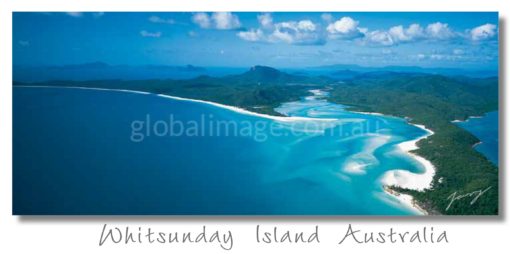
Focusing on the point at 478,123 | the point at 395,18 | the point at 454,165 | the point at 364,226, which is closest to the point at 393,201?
the point at 364,226

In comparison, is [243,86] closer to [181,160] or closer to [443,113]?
[181,160]

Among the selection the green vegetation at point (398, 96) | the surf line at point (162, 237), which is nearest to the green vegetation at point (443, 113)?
the green vegetation at point (398, 96)

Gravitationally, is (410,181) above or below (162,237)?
above

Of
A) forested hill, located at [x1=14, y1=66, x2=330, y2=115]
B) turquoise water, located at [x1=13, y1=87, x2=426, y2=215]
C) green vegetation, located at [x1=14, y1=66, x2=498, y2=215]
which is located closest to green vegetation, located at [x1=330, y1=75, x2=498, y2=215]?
green vegetation, located at [x1=14, y1=66, x2=498, y2=215]

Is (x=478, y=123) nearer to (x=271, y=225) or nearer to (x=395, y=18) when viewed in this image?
(x=395, y=18)
